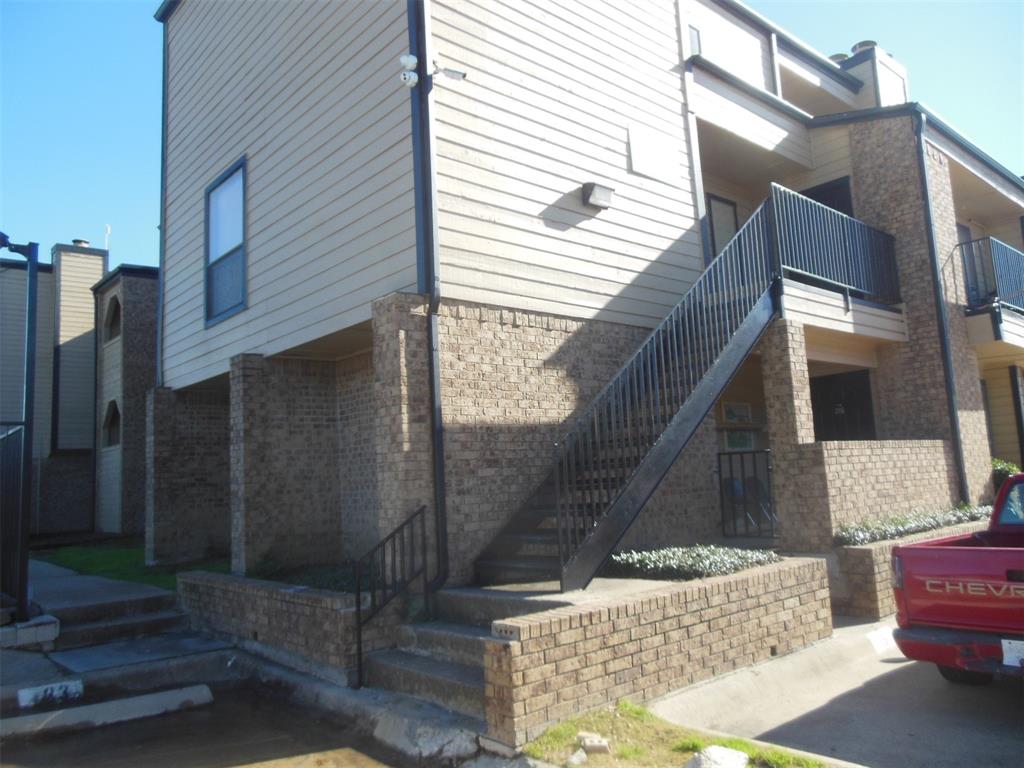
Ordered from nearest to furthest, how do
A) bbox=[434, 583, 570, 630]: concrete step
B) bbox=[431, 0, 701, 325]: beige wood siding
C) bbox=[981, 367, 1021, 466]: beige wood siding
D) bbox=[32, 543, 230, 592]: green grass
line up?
bbox=[434, 583, 570, 630]: concrete step
bbox=[431, 0, 701, 325]: beige wood siding
bbox=[32, 543, 230, 592]: green grass
bbox=[981, 367, 1021, 466]: beige wood siding

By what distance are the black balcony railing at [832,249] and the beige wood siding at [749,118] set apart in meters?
2.13

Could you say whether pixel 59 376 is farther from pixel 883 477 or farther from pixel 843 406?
pixel 883 477

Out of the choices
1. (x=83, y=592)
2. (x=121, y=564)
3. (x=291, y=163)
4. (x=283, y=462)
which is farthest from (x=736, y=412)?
(x=121, y=564)

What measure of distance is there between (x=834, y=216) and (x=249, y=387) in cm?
791

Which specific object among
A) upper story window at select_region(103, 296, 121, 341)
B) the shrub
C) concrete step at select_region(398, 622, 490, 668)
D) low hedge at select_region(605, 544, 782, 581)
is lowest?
concrete step at select_region(398, 622, 490, 668)

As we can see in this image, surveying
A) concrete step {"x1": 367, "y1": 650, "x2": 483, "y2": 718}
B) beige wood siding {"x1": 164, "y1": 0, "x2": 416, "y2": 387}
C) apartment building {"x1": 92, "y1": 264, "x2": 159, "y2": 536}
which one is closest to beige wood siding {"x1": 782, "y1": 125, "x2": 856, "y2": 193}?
beige wood siding {"x1": 164, "y1": 0, "x2": 416, "y2": 387}

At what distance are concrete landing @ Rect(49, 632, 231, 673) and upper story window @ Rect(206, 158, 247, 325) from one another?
438cm

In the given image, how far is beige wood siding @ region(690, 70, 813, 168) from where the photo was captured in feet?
38.0

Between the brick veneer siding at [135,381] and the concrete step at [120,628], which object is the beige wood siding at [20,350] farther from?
the concrete step at [120,628]

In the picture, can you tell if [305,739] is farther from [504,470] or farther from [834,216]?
[834,216]

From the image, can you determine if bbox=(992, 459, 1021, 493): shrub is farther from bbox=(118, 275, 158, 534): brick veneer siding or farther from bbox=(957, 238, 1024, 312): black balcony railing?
bbox=(118, 275, 158, 534): brick veneer siding

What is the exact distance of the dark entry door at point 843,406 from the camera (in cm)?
1201

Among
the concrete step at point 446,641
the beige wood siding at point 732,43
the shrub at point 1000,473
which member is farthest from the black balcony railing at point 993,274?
the concrete step at point 446,641

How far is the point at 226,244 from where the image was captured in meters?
11.5
